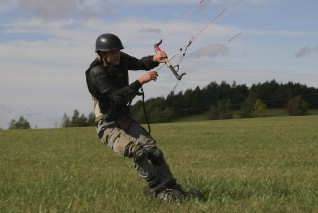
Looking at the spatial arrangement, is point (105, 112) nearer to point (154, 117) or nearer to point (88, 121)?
point (154, 117)

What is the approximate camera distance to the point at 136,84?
6.72 meters

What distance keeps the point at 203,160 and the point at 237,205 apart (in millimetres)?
9758

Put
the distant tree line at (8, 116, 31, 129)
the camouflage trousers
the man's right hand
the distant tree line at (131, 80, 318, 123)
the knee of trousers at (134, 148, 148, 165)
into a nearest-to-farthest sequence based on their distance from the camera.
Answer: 1. the man's right hand
2. the knee of trousers at (134, 148, 148, 165)
3. the camouflage trousers
4. the distant tree line at (131, 80, 318, 123)
5. the distant tree line at (8, 116, 31, 129)

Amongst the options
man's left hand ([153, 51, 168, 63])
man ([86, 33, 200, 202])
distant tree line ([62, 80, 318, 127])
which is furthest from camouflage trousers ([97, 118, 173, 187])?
distant tree line ([62, 80, 318, 127])

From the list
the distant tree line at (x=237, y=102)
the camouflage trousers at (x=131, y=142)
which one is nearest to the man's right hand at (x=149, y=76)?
the camouflage trousers at (x=131, y=142)

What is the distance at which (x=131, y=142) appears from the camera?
714cm

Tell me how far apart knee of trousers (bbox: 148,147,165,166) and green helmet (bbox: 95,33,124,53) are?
4.65ft

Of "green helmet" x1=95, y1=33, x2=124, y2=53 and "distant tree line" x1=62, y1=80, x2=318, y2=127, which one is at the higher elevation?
"distant tree line" x1=62, y1=80, x2=318, y2=127

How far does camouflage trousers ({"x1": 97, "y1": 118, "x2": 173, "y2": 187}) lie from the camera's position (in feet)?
23.5

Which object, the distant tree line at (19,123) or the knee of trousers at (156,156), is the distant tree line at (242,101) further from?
the knee of trousers at (156,156)

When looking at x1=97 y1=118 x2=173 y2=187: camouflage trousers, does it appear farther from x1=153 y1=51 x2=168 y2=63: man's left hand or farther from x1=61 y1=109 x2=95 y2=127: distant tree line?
x1=61 y1=109 x2=95 y2=127: distant tree line

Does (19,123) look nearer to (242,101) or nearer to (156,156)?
(242,101)

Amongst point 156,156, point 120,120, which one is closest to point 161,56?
point 120,120

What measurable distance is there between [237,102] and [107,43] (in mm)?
116784
